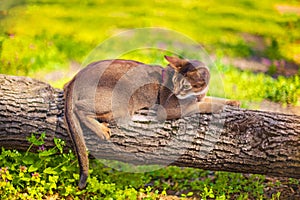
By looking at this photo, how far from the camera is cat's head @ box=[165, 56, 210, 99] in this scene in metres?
4.84

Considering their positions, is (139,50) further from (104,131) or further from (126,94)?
(104,131)

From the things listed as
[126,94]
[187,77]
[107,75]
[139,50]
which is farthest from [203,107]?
[139,50]

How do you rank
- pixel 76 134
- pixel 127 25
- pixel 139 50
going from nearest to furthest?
pixel 76 134 → pixel 139 50 → pixel 127 25

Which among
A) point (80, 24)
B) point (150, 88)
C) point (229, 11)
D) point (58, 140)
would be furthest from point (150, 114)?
point (229, 11)

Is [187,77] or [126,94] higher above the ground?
[187,77]

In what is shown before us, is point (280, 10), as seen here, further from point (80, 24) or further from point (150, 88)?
point (150, 88)

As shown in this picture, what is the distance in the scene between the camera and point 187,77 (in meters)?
4.84

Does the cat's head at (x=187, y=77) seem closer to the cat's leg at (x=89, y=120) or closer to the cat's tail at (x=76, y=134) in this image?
the cat's leg at (x=89, y=120)

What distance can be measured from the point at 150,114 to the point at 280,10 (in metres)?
8.82

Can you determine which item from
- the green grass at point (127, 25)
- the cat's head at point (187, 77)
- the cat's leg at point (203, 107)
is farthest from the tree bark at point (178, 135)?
the green grass at point (127, 25)

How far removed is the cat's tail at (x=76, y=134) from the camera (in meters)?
4.60

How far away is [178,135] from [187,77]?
1.81 feet

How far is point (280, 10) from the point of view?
1276 centimetres

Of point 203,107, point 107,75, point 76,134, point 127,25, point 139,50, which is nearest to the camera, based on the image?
point 76,134
